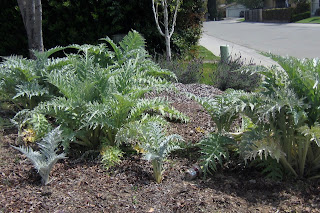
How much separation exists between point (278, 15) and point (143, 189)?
42496 mm

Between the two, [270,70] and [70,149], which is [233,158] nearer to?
[270,70]

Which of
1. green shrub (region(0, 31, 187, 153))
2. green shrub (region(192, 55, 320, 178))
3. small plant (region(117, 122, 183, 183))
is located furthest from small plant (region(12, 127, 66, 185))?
green shrub (region(192, 55, 320, 178))

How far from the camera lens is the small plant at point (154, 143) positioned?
9.54 ft

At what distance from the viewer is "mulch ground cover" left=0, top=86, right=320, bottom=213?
265 centimetres

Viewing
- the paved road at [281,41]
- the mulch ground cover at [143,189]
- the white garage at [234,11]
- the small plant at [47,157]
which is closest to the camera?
the mulch ground cover at [143,189]

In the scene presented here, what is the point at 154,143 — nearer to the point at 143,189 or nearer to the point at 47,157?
the point at 143,189

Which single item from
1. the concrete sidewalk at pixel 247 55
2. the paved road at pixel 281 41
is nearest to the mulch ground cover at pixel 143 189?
the concrete sidewalk at pixel 247 55

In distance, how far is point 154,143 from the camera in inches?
121

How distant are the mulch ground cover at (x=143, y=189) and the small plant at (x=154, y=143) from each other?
15 centimetres

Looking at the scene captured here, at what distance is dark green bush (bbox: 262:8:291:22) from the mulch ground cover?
39301 mm

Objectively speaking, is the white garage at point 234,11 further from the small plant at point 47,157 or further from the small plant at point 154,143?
the small plant at point 47,157

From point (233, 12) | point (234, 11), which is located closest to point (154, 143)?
point (234, 11)

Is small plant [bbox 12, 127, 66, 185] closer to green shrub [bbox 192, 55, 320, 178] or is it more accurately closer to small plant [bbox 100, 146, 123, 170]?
small plant [bbox 100, 146, 123, 170]

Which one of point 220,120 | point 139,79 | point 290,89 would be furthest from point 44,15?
point 290,89
